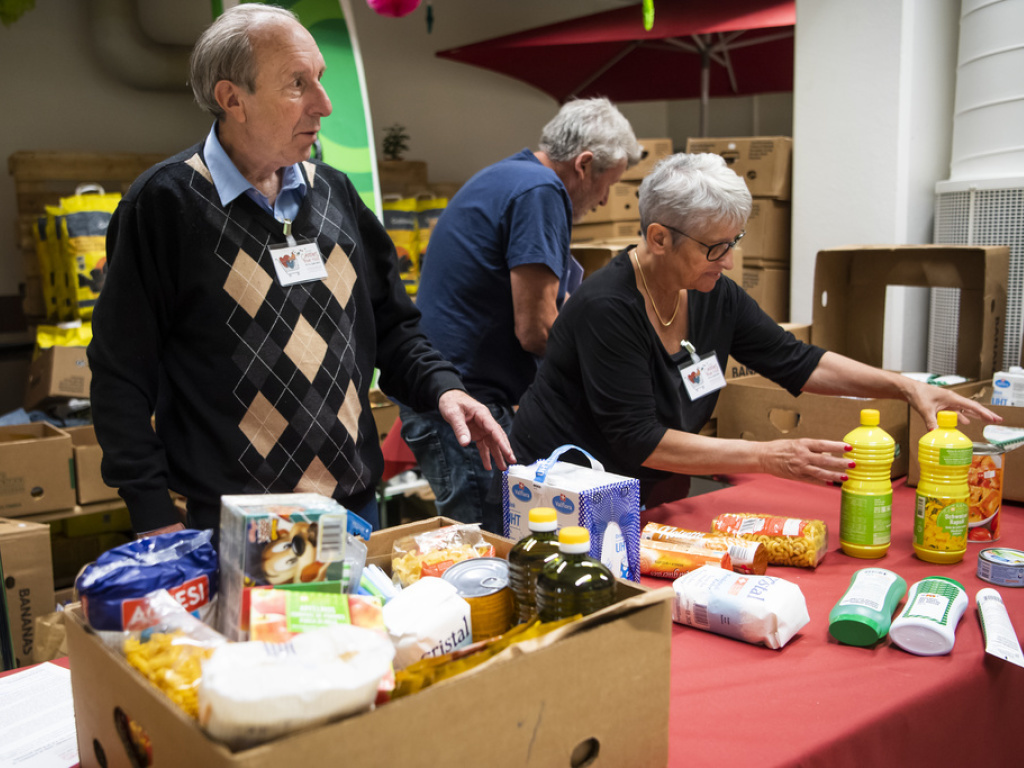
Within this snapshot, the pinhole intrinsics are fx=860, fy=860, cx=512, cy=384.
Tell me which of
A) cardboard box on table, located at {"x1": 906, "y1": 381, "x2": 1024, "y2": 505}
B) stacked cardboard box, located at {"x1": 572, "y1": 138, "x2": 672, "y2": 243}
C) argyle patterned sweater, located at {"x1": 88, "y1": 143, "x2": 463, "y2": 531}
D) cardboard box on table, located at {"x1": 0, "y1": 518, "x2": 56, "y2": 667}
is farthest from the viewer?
stacked cardboard box, located at {"x1": 572, "y1": 138, "x2": 672, "y2": 243}

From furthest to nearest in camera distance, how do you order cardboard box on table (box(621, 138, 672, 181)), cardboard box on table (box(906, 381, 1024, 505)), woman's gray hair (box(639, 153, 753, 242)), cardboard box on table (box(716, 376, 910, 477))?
cardboard box on table (box(621, 138, 672, 181)), cardboard box on table (box(716, 376, 910, 477)), cardboard box on table (box(906, 381, 1024, 505)), woman's gray hair (box(639, 153, 753, 242))

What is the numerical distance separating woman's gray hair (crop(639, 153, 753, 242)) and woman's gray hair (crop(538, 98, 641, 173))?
59 cm

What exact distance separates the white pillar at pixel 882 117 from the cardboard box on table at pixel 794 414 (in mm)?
1081

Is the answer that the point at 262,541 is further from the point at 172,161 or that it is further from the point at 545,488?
the point at 172,161

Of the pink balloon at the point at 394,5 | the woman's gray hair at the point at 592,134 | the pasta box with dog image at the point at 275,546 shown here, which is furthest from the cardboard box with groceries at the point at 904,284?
the pasta box with dog image at the point at 275,546

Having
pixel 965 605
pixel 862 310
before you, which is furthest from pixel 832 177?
pixel 965 605

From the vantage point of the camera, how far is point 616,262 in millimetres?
1921

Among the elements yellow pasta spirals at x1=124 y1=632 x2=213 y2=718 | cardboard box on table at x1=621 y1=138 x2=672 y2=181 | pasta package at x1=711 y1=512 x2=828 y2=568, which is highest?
cardboard box on table at x1=621 y1=138 x2=672 y2=181

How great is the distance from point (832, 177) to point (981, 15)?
710 millimetres

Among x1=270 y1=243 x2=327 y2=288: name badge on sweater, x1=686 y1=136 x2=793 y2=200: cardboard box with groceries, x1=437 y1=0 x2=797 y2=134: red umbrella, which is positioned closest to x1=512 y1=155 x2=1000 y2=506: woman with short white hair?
x1=270 y1=243 x2=327 y2=288: name badge on sweater

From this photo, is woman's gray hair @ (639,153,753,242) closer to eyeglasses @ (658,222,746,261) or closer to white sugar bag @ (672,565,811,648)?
eyeglasses @ (658,222,746,261)

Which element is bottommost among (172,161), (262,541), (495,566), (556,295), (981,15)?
(495,566)

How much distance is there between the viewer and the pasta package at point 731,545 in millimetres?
1447

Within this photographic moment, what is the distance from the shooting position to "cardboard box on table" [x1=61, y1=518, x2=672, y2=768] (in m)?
0.64
